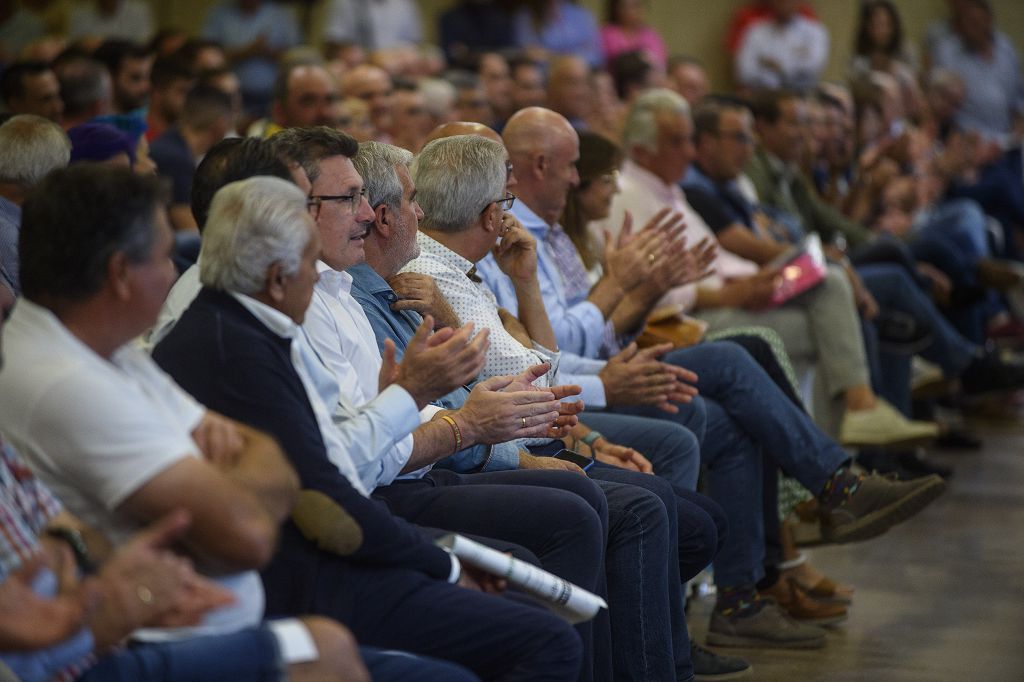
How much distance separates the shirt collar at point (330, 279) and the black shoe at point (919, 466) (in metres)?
3.58

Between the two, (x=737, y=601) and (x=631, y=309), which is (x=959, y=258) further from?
(x=737, y=601)

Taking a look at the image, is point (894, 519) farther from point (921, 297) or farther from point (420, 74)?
point (420, 74)

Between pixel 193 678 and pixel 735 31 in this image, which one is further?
pixel 735 31

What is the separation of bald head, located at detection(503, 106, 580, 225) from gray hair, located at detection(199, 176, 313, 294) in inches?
72.0

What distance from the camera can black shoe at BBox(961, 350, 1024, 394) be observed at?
267 inches

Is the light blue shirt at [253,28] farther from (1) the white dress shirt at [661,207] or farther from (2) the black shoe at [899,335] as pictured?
(2) the black shoe at [899,335]

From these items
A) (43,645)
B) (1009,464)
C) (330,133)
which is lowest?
(1009,464)

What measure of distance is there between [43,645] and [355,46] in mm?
6636

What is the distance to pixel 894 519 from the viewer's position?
4.02m

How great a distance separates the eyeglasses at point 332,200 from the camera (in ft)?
9.04

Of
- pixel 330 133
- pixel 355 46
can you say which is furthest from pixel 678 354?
pixel 355 46

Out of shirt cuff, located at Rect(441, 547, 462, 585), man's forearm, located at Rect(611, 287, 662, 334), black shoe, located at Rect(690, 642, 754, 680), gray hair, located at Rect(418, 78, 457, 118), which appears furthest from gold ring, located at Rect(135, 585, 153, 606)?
gray hair, located at Rect(418, 78, 457, 118)

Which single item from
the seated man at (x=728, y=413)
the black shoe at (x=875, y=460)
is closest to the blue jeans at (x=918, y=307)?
the black shoe at (x=875, y=460)

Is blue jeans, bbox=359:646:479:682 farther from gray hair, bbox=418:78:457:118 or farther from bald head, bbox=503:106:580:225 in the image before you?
gray hair, bbox=418:78:457:118
